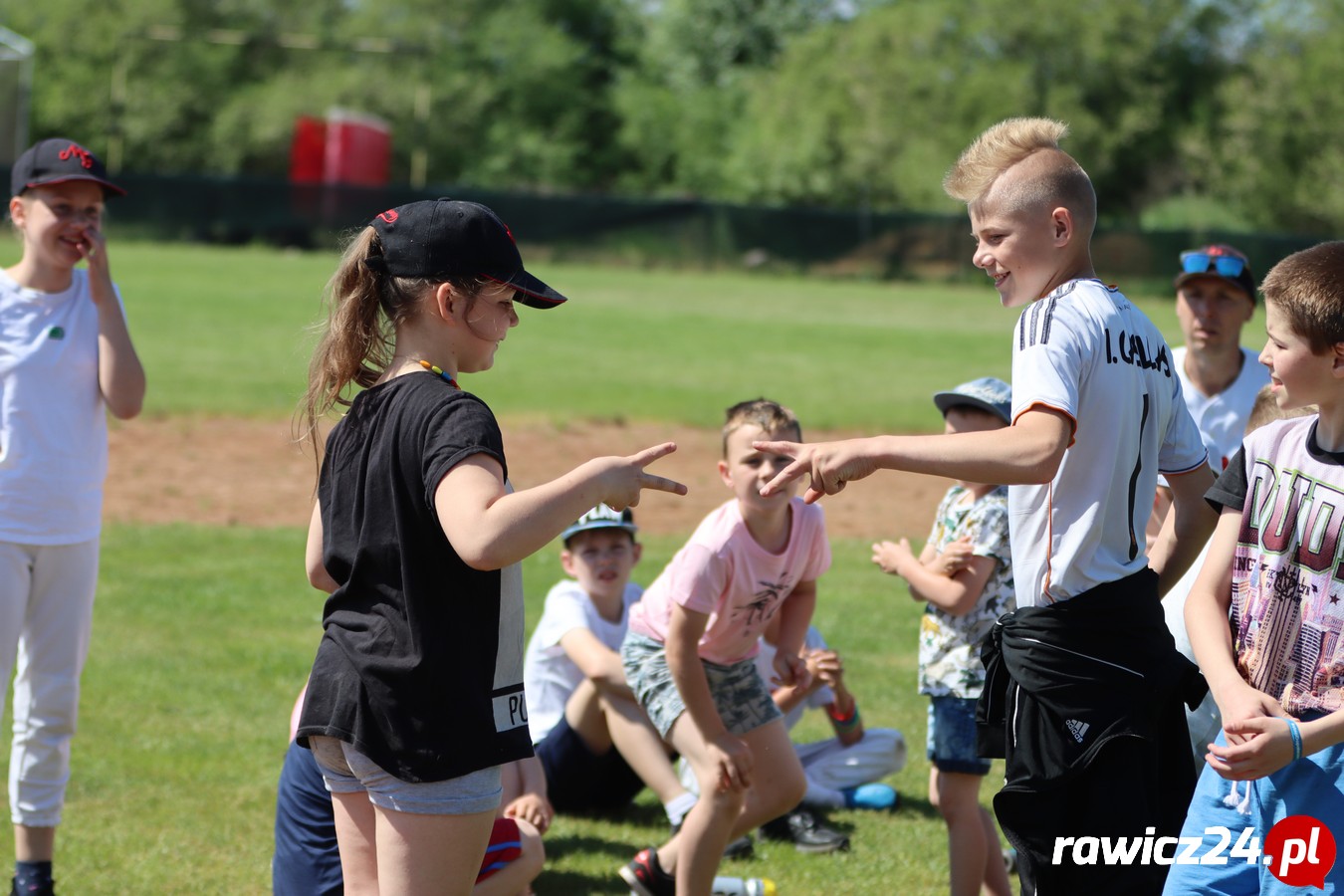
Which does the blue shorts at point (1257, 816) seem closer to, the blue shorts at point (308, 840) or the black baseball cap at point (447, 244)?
the black baseball cap at point (447, 244)

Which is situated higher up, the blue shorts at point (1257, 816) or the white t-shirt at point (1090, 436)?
the white t-shirt at point (1090, 436)

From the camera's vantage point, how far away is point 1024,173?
3.15 metres

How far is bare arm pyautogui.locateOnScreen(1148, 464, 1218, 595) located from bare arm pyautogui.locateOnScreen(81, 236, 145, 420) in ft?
11.0

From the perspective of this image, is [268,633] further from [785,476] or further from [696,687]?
[785,476]

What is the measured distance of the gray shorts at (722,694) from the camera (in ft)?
15.1

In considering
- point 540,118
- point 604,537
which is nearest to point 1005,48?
point 540,118

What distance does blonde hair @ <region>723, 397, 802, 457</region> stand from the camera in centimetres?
445

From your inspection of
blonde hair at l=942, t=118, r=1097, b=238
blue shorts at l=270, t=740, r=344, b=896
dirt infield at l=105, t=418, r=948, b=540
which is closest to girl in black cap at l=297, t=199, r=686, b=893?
blue shorts at l=270, t=740, r=344, b=896

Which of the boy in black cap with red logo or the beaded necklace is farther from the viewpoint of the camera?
the boy in black cap with red logo

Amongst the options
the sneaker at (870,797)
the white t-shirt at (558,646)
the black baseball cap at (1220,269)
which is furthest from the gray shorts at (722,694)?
the black baseball cap at (1220,269)

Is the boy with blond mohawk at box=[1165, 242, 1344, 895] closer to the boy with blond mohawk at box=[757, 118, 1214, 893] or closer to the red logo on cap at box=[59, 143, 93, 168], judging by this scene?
the boy with blond mohawk at box=[757, 118, 1214, 893]

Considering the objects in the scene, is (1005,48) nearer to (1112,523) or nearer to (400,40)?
(400,40)

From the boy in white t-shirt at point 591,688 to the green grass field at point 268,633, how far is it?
0.18 m

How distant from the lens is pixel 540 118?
7019cm
